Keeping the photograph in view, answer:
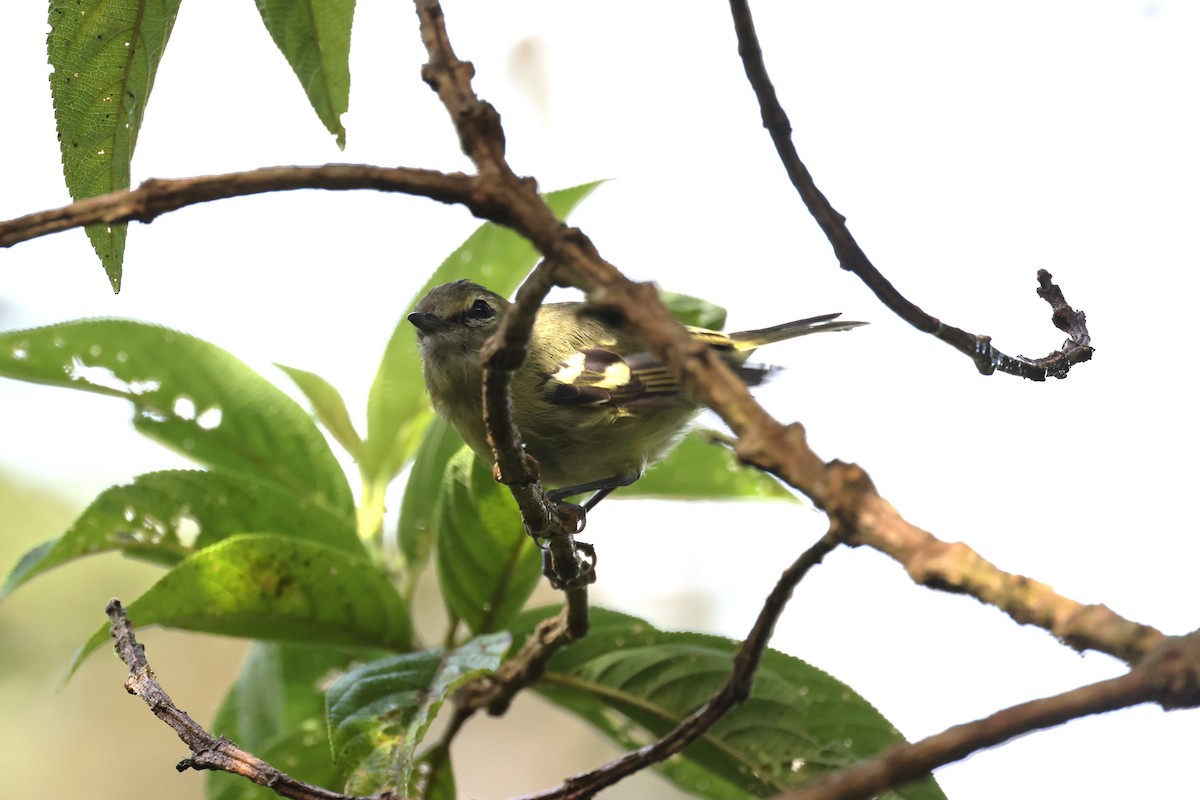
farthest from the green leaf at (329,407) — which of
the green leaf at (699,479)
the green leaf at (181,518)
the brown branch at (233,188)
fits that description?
the brown branch at (233,188)

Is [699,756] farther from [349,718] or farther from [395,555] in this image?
[395,555]

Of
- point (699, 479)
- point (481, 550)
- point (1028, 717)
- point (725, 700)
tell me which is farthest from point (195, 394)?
point (1028, 717)

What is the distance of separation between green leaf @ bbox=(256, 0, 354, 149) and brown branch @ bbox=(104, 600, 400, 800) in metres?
0.71

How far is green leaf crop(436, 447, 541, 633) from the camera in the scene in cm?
212

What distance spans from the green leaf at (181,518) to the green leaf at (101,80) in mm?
764

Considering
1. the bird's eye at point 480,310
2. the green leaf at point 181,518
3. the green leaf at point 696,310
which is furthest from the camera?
the bird's eye at point 480,310

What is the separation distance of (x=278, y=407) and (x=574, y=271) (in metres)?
1.78

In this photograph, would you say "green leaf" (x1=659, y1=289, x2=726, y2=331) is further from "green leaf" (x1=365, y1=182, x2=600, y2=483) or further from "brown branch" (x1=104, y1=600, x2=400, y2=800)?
"brown branch" (x1=104, y1=600, x2=400, y2=800)

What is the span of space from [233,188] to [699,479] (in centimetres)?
181

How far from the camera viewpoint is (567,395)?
283 cm

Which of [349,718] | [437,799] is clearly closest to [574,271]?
[349,718]

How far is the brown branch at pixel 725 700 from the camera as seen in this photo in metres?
0.86

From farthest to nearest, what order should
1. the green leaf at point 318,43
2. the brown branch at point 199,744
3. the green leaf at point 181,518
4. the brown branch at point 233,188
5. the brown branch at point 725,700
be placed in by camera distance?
the green leaf at point 181,518, the green leaf at point 318,43, the brown branch at point 199,744, the brown branch at point 725,700, the brown branch at point 233,188

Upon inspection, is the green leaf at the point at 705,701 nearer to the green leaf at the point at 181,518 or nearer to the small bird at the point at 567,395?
the green leaf at the point at 181,518
